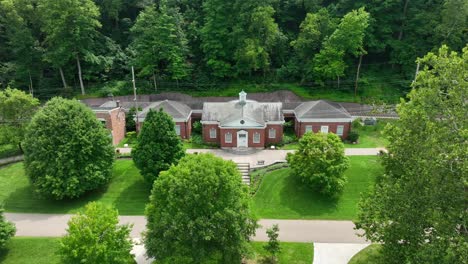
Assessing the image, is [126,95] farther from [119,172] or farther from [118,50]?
[119,172]

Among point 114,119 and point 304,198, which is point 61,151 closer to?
point 114,119

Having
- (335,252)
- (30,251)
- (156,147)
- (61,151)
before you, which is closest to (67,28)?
(61,151)

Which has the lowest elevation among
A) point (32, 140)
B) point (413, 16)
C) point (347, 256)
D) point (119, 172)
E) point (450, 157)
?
point (347, 256)

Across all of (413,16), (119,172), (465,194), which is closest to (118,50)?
(119,172)

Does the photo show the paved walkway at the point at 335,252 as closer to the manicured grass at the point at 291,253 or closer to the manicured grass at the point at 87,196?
the manicured grass at the point at 291,253

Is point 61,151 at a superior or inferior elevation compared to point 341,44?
inferior
